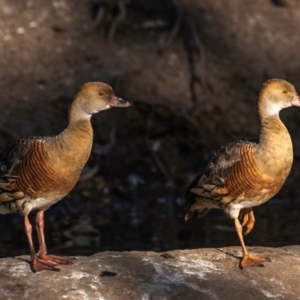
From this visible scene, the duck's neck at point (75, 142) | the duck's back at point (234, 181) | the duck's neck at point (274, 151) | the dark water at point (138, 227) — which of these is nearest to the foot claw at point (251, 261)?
the duck's back at point (234, 181)

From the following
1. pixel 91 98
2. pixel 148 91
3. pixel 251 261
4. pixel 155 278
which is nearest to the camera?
pixel 155 278

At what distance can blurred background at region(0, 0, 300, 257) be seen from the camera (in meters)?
12.5

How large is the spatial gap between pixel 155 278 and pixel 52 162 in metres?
1.39

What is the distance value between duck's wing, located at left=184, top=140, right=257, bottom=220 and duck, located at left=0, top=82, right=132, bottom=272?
0.96 m

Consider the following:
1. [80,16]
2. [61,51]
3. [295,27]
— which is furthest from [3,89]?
[295,27]

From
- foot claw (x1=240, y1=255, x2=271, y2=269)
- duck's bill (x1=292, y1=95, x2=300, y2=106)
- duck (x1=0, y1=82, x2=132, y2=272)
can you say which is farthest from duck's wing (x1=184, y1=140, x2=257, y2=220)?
duck (x1=0, y1=82, x2=132, y2=272)

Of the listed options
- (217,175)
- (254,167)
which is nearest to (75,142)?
(217,175)

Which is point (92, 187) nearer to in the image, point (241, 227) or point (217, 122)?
point (217, 122)

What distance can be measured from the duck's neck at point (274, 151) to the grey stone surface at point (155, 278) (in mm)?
780

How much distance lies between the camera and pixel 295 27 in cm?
1574

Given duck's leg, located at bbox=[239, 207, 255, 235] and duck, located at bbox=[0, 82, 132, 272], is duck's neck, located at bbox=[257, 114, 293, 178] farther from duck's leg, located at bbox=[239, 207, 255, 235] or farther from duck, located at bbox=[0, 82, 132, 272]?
duck, located at bbox=[0, 82, 132, 272]

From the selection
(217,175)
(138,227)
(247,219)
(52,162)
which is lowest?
(138,227)

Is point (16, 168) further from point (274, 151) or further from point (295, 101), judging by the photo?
point (295, 101)

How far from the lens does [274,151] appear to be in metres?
7.89
